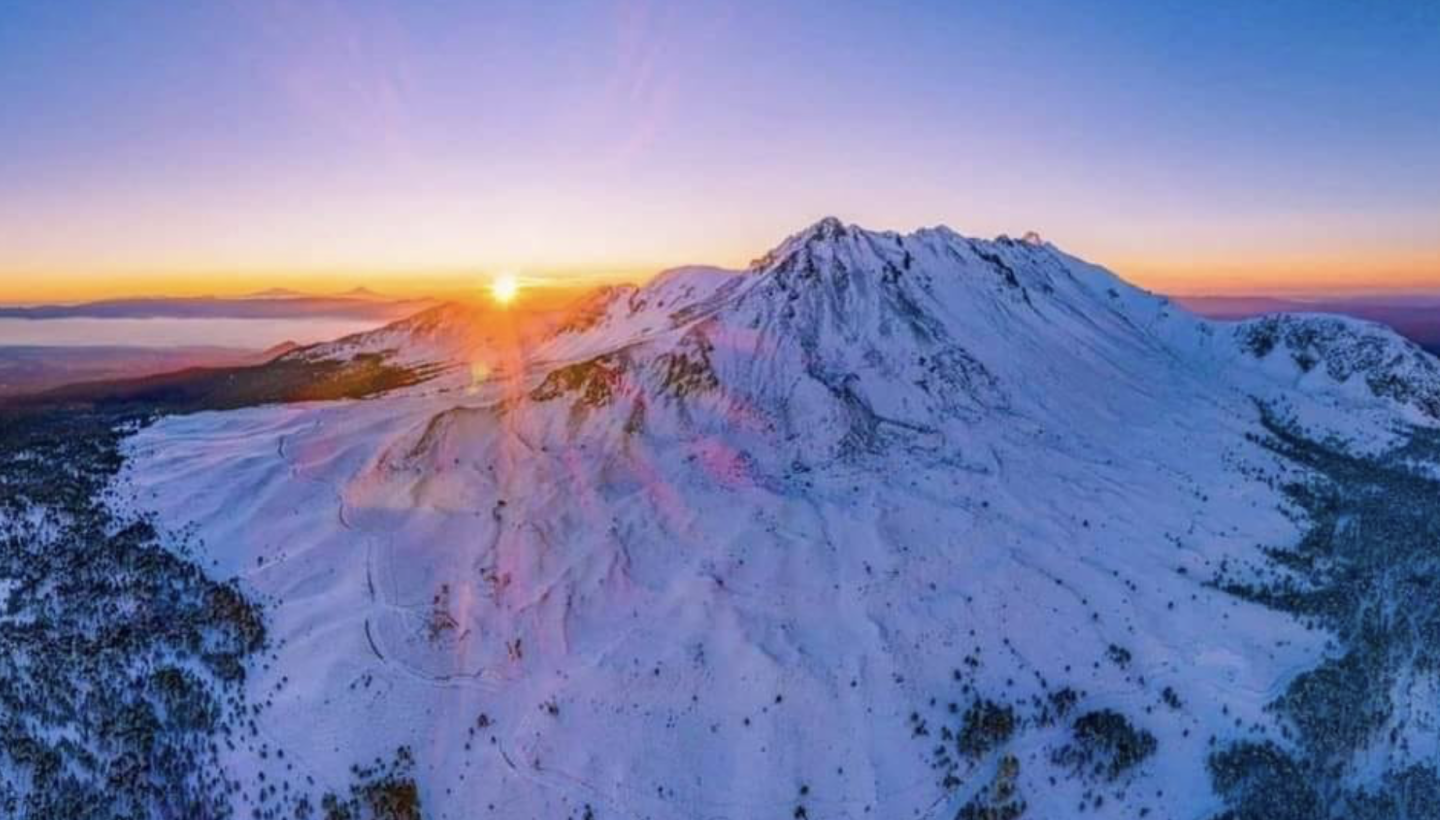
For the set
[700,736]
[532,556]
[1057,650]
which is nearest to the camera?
[700,736]

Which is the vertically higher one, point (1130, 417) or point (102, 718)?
point (1130, 417)

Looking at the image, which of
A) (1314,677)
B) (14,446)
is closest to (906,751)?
(1314,677)

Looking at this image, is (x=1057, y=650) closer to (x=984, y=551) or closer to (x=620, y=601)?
(x=984, y=551)

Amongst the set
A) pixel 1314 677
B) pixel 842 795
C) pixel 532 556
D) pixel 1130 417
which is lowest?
pixel 842 795

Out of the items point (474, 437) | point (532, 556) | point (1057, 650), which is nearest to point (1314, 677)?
point (1057, 650)

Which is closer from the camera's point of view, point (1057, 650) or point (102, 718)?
point (102, 718)

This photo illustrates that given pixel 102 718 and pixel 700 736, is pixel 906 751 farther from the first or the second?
pixel 102 718

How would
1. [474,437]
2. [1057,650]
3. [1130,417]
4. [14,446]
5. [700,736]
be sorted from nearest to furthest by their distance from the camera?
[700,736] → [1057,650] → [474,437] → [1130,417] → [14,446]
